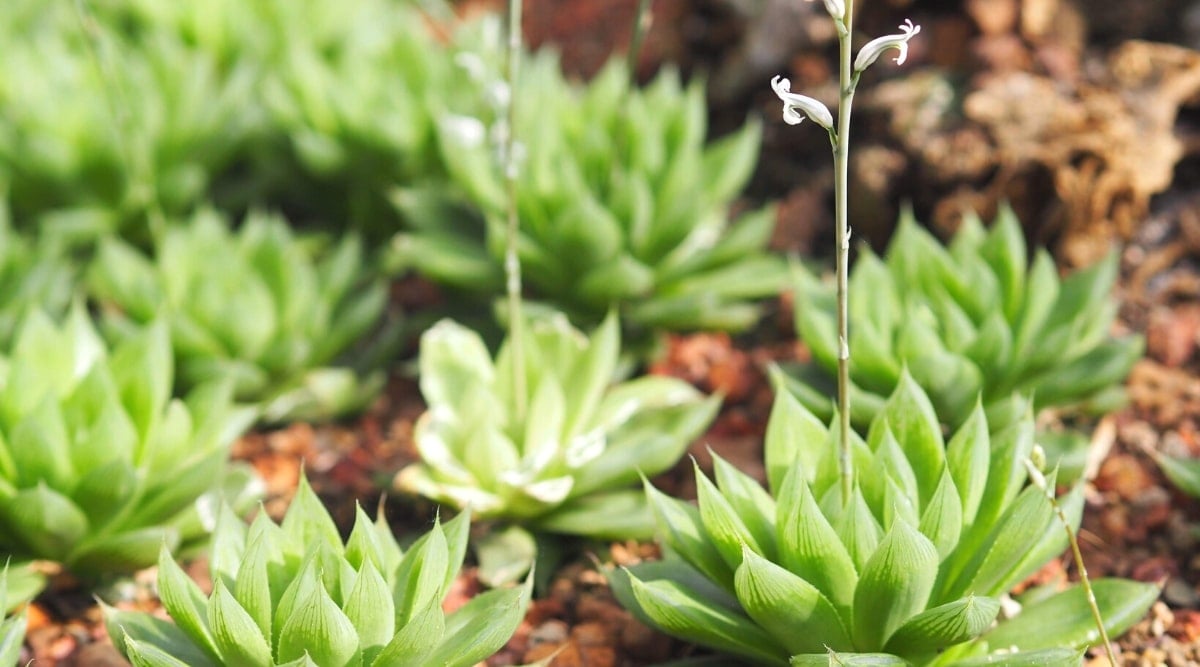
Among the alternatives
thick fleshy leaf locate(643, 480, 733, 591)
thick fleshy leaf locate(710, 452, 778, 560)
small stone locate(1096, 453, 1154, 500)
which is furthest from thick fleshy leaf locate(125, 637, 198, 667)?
small stone locate(1096, 453, 1154, 500)

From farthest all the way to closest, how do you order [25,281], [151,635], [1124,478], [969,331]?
[25,281]
[1124,478]
[969,331]
[151,635]

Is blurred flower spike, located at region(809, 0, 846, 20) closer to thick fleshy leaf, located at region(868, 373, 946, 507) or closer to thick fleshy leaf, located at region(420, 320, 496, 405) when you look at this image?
thick fleshy leaf, located at region(868, 373, 946, 507)

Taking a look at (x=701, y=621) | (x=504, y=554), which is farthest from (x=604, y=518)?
(x=701, y=621)

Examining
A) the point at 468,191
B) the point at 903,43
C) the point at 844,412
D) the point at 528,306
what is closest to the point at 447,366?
the point at 528,306

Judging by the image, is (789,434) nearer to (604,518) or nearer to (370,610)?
(604,518)

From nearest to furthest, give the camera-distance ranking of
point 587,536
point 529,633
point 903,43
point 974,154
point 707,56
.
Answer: point 903,43, point 529,633, point 587,536, point 974,154, point 707,56

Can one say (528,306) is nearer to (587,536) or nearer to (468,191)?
(468,191)
